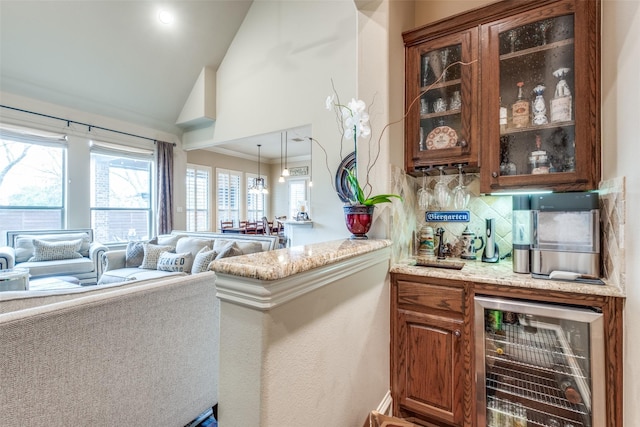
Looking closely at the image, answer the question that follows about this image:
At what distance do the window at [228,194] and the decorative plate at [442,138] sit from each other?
6.76 meters

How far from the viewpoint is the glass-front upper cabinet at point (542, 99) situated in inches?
58.5

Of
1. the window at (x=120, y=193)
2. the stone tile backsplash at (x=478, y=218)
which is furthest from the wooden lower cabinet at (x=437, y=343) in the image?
the window at (x=120, y=193)

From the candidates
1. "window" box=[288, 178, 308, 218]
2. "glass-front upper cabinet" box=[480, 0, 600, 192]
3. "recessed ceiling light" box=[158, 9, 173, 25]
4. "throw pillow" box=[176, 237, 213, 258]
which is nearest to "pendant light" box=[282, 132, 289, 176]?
"window" box=[288, 178, 308, 218]

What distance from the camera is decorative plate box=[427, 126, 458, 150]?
187 centimetres

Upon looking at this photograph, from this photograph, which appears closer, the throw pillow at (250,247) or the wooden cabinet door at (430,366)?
the wooden cabinet door at (430,366)

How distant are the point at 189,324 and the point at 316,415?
86cm

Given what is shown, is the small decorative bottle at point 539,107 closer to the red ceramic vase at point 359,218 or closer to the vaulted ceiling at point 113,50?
the red ceramic vase at point 359,218

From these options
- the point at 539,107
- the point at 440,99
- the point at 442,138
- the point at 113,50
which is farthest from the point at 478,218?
the point at 113,50

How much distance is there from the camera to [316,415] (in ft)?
3.38

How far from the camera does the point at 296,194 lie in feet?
29.2

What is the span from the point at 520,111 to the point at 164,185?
239 inches


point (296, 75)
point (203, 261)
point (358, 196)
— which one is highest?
point (296, 75)

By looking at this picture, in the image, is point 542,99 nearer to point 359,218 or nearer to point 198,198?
point 359,218

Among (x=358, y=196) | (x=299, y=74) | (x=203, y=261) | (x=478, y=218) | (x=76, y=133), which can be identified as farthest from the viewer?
(x=76, y=133)
